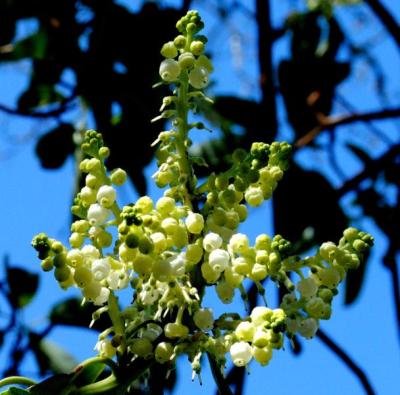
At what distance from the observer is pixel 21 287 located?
2242 millimetres

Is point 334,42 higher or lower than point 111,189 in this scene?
higher

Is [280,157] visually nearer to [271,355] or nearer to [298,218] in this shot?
[271,355]

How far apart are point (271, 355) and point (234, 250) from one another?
0.35 ft

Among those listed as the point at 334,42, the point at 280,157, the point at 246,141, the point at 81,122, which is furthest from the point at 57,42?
the point at 280,157

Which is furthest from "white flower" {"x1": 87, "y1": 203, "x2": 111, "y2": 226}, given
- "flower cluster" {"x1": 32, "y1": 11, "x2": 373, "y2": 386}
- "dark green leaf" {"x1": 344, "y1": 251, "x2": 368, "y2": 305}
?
"dark green leaf" {"x1": 344, "y1": 251, "x2": 368, "y2": 305}

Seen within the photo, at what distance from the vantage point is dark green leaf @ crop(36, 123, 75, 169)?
7.39 feet

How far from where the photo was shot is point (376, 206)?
8.04ft

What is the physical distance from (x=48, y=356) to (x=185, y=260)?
1520mm

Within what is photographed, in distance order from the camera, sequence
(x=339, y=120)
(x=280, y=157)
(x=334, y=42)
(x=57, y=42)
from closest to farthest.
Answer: (x=280, y=157), (x=57, y=42), (x=339, y=120), (x=334, y=42)

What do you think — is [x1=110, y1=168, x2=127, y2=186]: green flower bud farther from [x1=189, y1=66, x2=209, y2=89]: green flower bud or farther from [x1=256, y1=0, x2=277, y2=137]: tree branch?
[x1=256, y1=0, x2=277, y2=137]: tree branch

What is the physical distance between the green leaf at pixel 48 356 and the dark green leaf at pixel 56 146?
A: 460 mm

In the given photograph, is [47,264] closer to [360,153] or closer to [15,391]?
[15,391]

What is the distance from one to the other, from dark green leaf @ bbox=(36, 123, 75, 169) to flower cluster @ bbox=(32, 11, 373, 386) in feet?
4.62

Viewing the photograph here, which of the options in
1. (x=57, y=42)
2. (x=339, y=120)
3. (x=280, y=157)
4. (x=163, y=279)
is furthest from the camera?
(x=339, y=120)
